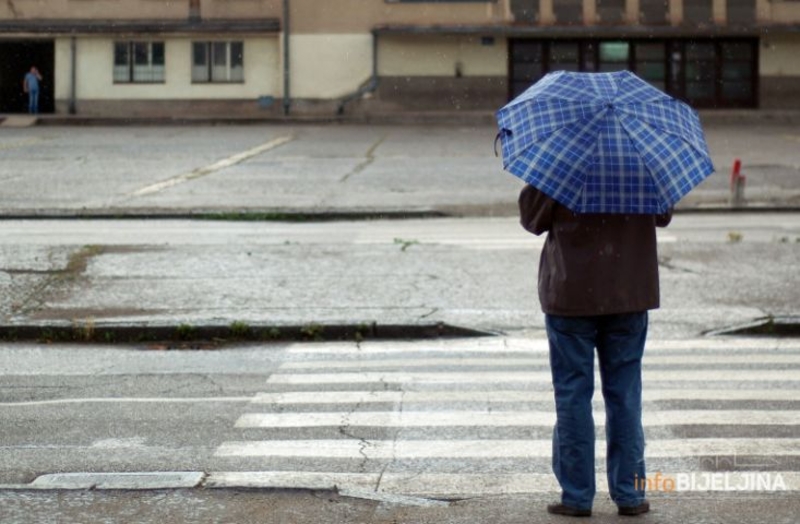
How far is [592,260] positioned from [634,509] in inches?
42.3

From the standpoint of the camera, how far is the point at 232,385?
32.3 feet

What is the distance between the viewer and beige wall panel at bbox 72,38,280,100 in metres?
52.9

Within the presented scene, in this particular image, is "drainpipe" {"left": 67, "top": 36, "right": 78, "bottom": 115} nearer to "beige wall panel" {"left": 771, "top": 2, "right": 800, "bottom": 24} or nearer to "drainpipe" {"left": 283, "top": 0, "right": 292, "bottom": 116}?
"drainpipe" {"left": 283, "top": 0, "right": 292, "bottom": 116}

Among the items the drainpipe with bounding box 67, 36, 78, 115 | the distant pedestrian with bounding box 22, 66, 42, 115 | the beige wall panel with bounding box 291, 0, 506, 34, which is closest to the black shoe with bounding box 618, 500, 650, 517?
the beige wall panel with bounding box 291, 0, 506, 34

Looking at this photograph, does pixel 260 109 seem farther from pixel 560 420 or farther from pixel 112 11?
pixel 560 420

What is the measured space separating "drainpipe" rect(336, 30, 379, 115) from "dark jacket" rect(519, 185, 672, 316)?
152 ft

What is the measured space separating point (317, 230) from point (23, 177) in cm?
1001

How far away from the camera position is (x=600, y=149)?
20.2 ft

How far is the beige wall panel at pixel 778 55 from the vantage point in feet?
172

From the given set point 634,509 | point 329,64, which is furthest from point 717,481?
point 329,64

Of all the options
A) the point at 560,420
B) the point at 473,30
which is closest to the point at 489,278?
the point at 560,420

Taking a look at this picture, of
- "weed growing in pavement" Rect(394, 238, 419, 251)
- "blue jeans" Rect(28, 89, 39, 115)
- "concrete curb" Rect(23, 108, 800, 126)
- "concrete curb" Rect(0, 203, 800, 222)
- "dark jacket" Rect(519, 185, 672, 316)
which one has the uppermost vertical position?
"blue jeans" Rect(28, 89, 39, 115)

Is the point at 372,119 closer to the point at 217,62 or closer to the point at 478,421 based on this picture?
the point at 217,62

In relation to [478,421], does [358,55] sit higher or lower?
higher
